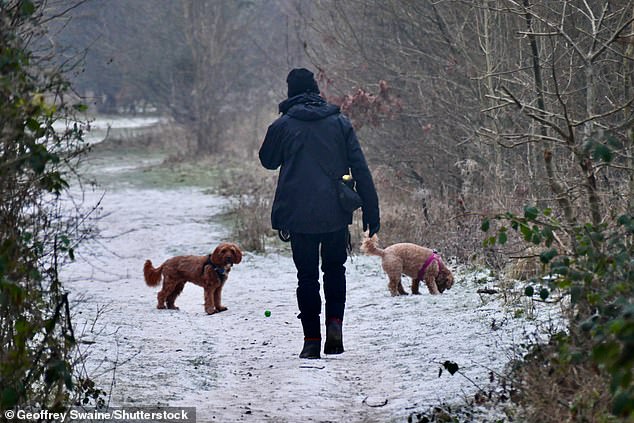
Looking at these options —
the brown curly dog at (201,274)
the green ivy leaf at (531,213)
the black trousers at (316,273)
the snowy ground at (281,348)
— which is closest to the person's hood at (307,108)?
the black trousers at (316,273)

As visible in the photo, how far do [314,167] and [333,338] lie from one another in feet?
4.36

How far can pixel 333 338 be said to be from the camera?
280 inches

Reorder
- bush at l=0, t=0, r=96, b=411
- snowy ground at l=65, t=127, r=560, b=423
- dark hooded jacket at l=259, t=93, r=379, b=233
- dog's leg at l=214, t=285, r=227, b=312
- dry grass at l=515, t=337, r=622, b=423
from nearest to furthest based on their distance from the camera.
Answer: bush at l=0, t=0, r=96, b=411, dry grass at l=515, t=337, r=622, b=423, snowy ground at l=65, t=127, r=560, b=423, dark hooded jacket at l=259, t=93, r=379, b=233, dog's leg at l=214, t=285, r=227, b=312

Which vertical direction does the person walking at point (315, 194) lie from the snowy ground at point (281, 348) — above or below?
above

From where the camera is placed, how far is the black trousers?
6.97 m

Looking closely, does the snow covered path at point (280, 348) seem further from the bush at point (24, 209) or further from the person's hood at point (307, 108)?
the person's hood at point (307, 108)

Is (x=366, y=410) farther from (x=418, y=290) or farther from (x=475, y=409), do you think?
(x=418, y=290)

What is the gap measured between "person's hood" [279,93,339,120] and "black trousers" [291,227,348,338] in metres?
0.88

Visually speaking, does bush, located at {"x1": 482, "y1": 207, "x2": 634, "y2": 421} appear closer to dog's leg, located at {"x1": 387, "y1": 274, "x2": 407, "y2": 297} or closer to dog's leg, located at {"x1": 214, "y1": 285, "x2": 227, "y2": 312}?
dog's leg, located at {"x1": 387, "y1": 274, "x2": 407, "y2": 297}

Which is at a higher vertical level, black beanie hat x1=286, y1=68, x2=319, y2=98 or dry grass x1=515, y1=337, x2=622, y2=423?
black beanie hat x1=286, y1=68, x2=319, y2=98

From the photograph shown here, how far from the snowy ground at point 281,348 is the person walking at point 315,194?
1.45ft

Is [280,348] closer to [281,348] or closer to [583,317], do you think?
[281,348]

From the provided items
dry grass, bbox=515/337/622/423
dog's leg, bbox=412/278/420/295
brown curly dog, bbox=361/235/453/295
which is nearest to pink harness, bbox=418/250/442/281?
brown curly dog, bbox=361/235/453/295

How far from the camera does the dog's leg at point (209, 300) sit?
366 inches
